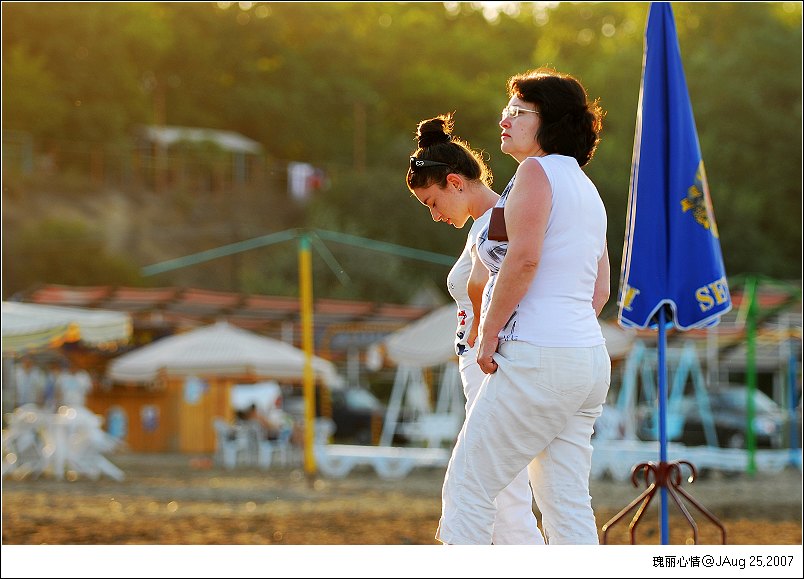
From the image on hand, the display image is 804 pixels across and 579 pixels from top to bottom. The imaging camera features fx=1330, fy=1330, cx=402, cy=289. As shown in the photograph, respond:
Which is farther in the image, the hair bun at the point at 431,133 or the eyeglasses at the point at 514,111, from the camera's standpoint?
the hair bun at the point at 431,133

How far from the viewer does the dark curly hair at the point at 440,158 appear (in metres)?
4.07

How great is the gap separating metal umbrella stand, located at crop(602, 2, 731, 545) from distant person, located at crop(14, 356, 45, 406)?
1007 inches

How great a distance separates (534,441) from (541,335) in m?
0.30

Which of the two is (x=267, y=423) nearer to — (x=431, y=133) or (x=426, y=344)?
(x=426, y=344)

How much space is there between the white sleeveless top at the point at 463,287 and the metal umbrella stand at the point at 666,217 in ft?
4.76

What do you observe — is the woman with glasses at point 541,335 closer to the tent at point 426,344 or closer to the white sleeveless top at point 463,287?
the white sleeveless top at point 463,287

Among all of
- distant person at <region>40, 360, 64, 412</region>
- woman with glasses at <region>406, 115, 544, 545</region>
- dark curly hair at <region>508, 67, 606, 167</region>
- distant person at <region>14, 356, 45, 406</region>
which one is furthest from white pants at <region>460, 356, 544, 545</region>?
distant person at <region>14, 356, 45, 406</region>

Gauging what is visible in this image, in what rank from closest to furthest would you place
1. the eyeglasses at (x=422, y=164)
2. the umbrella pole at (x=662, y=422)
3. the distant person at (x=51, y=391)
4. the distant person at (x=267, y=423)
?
the eyeglasses at (x=422, y=164), the umbrella pole at (x=662, y=422), the distant person at (x=267, y=423), the distant person at (x=51, y=391)

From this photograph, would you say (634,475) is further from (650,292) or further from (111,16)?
(111,16)

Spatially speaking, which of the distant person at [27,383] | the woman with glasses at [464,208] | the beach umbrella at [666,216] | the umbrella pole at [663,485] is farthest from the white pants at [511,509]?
the distant person at [27,383]

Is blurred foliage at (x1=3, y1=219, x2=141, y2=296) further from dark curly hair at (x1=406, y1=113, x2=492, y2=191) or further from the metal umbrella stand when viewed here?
dark curly hair at (x1=406, y1=113, x2=492, y2=191)

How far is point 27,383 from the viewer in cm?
2991

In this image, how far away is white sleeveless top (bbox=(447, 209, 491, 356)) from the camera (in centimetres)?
396

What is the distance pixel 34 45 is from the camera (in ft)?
172
